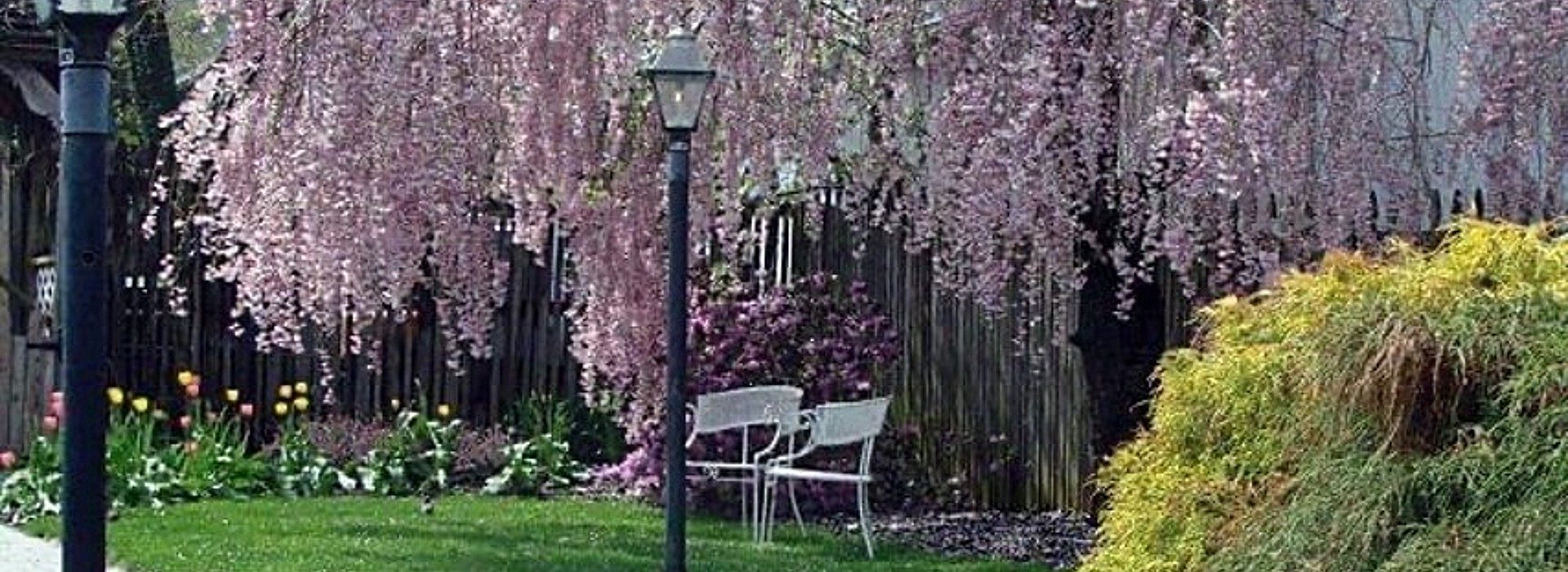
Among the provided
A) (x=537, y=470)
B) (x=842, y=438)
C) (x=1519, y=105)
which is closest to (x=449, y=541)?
(x=842, y=438)

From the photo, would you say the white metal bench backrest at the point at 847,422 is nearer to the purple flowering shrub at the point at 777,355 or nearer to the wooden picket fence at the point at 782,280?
the wooden picket fence at the point at 782,280

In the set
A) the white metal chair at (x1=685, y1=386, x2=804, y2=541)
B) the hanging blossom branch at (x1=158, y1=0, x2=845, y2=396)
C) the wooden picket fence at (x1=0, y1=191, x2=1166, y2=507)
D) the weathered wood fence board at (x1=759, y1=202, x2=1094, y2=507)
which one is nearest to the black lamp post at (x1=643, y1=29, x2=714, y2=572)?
the hanging blossom branch at (x1=158, y1=0, x2=845, y2=396)

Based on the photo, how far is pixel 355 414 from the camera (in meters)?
15.6

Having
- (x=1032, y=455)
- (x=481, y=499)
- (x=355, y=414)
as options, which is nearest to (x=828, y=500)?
(x=1032, y=455)

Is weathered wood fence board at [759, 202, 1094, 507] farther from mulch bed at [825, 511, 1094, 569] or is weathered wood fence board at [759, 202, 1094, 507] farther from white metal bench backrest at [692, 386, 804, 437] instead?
white metal bench backrest at [692, 386, 804, 437]

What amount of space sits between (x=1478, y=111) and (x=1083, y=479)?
4403mm

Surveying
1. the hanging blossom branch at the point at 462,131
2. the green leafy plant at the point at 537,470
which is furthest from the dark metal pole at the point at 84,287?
the green leafy plant at the point at 537,470

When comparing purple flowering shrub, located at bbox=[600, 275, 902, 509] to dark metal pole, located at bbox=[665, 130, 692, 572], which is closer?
dark metal pole, located at bbox=[665, 130, 692, 572]

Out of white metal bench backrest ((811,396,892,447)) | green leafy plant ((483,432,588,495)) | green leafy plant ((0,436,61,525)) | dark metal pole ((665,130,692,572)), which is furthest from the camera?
green leafy plant ((483,432,588,495))

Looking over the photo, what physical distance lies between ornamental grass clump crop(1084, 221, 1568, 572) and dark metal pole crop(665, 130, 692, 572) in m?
2.16

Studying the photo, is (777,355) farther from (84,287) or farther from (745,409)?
Answer: (84,287)

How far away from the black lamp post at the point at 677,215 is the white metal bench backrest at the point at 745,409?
263cm

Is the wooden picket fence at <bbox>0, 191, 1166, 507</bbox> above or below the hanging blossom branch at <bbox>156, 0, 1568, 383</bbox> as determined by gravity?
below

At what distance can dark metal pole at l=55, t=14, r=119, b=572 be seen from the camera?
6602 millimetres
